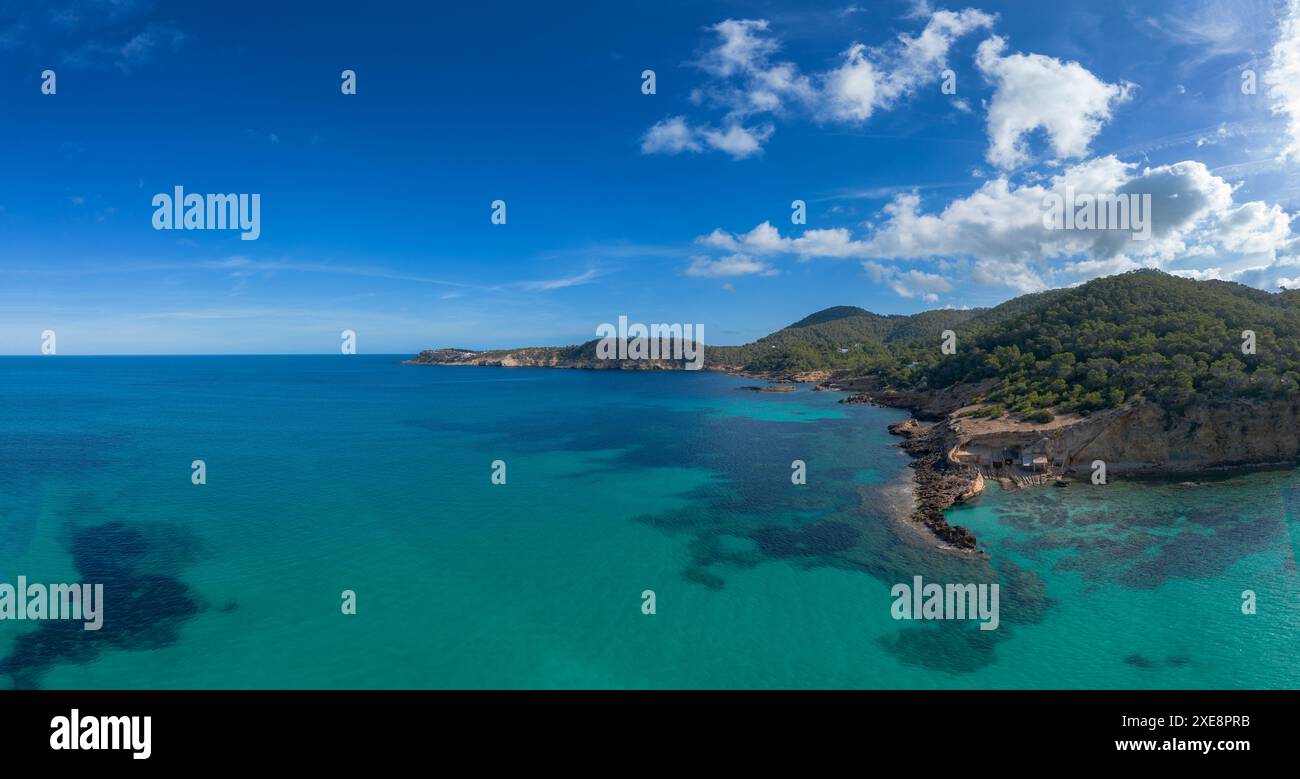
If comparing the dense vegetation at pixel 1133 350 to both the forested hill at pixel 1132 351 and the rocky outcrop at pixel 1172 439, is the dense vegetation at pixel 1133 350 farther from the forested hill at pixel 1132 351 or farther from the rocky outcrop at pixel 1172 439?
the rocky outcrop at pixel 1172 439

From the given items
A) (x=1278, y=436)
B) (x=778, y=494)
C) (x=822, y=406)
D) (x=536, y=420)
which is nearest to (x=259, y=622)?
(x=778, y=494)

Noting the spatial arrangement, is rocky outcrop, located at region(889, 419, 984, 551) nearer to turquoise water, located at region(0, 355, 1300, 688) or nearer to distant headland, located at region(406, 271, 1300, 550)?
distant headland, located at region(406, 271, 1300, 550)

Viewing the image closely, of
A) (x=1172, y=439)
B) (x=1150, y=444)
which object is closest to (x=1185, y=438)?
(x=1172, y=439)

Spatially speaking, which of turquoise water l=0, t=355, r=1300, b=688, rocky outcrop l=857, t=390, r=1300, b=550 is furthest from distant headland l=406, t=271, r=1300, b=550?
turquoise water l=0, t=355, r=1300, b=688

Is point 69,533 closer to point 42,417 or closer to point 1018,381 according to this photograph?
point 42,417

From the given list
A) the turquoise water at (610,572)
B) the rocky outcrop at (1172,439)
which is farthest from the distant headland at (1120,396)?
the turquoise water at (610,572)

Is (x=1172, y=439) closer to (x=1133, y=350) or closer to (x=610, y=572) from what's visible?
(x=1133, y=350)
